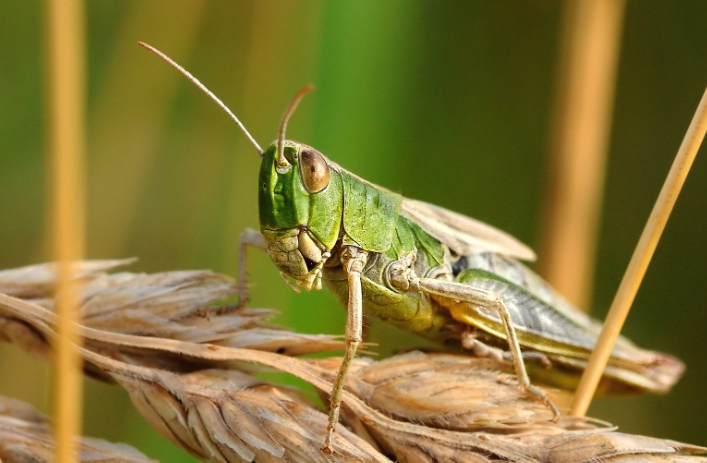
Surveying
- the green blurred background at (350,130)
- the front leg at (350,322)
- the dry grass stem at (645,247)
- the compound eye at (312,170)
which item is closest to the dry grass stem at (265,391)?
the front leg at (350,322)

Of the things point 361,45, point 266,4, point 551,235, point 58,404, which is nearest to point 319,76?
point 361,45

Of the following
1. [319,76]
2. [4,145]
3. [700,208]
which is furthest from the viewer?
[700,208]

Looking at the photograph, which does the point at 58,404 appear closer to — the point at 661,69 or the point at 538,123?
the point at 538,123

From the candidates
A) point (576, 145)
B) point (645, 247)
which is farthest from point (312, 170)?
point (576, 145)

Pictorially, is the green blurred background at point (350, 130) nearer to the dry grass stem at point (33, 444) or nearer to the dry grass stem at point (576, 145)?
the dry grass stem at point (576, 145)

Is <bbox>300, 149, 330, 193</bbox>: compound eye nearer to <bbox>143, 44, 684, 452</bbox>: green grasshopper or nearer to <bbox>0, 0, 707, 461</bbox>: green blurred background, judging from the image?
<bbox>143, 44, 684, 452</bbox>: green grasshopper

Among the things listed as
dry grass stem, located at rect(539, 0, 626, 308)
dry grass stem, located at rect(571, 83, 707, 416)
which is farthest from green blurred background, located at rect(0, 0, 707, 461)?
dry grass stem, located at rect(571, 83, 707, 416)

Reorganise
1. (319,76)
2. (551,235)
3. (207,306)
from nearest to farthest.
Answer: (207,306) < (319,76) < (551,235)

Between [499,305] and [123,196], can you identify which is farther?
[123,196]
